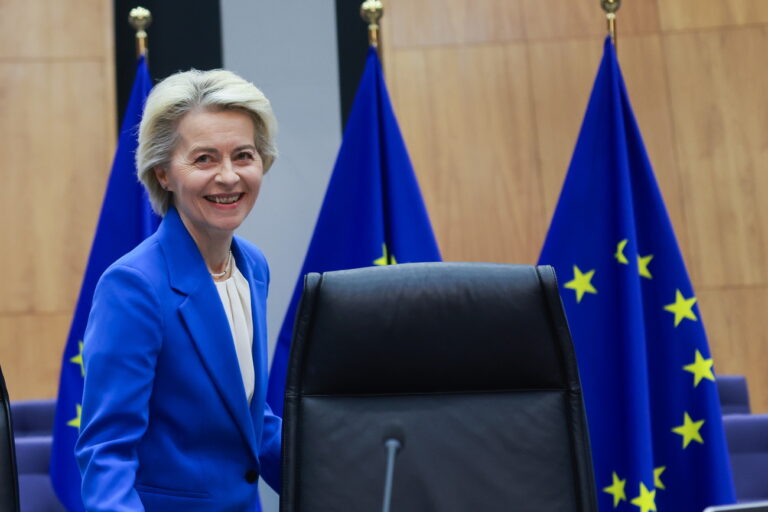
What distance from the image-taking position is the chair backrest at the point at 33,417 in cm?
344

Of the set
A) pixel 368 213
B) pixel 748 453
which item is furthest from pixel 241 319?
pixel 748 453

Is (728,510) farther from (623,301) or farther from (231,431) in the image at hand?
(623,301)

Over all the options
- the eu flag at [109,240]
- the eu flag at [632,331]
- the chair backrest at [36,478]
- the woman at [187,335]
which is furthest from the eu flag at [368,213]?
the woman at [187,335]

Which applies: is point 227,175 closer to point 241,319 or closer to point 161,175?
point 161,175

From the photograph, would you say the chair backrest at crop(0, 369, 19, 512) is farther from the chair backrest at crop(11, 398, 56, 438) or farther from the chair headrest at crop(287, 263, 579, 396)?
the chair backrest at crop(11, 398, 56, 438)

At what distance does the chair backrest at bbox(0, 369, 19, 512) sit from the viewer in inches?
56.1

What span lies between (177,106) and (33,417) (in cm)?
227

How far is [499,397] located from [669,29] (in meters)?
3.59

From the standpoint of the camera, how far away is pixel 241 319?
1.63 metres

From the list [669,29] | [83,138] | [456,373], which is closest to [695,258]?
[669,29]

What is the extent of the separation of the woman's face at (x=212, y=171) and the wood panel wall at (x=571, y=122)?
9.24ft

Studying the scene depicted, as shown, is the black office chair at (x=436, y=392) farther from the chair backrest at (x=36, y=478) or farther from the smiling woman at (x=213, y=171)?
the chair backrest at (x=36, y=478)

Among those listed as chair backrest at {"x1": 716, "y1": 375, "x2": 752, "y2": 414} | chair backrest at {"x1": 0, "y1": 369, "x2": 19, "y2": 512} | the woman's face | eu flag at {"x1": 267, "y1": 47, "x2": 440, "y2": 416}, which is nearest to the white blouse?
the woman's face

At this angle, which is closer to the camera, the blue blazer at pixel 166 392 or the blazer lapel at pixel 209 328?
the blue blazer at pixel 166 392
